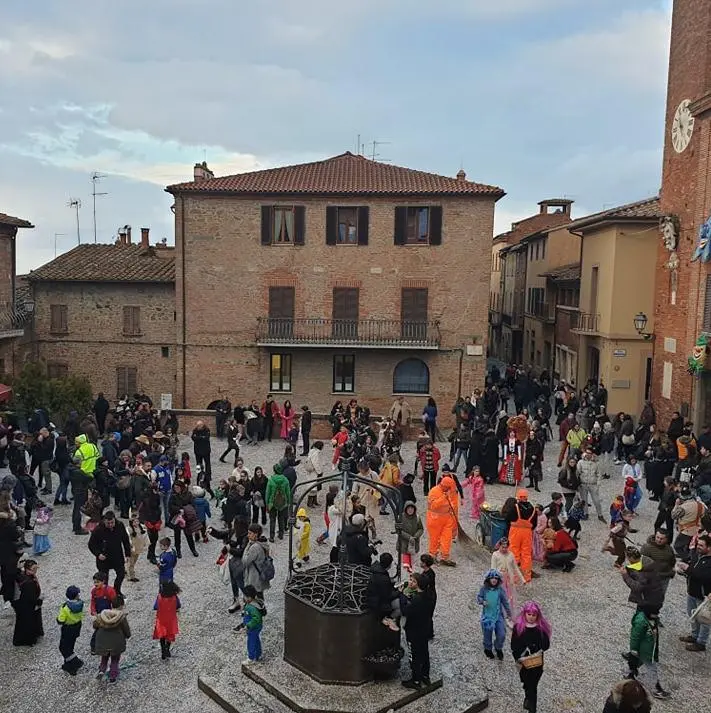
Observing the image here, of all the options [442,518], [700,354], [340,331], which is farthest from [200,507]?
[340,331]

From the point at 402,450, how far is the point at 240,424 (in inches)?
190

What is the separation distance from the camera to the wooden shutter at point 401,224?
1126 inches

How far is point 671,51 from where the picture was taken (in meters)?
24.0

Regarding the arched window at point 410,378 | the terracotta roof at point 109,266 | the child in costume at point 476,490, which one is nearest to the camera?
the child in costume at point 476,490

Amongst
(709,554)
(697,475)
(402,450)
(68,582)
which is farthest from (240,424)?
(709,554)

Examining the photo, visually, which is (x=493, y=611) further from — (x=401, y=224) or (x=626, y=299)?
(x=401, y=224)

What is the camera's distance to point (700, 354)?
2067 cm

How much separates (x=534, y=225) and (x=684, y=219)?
2916 centimetres

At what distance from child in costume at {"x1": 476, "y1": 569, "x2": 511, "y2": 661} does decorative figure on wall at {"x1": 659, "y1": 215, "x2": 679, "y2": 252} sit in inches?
637

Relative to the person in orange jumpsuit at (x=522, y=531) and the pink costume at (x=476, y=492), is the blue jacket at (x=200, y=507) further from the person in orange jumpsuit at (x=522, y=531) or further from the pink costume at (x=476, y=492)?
the person in orange jumpsuit at (x=522, y=531)

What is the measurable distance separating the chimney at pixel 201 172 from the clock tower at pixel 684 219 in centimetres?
1736

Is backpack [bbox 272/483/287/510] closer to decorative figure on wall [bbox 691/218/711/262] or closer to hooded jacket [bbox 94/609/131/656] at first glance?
hooded jacket [bbox 94/609/131/656]

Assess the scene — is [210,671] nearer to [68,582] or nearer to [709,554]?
[68,582]

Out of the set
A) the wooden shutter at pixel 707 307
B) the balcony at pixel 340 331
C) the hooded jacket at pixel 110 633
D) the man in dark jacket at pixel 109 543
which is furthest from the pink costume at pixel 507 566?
the balcony at pixel 340 331
